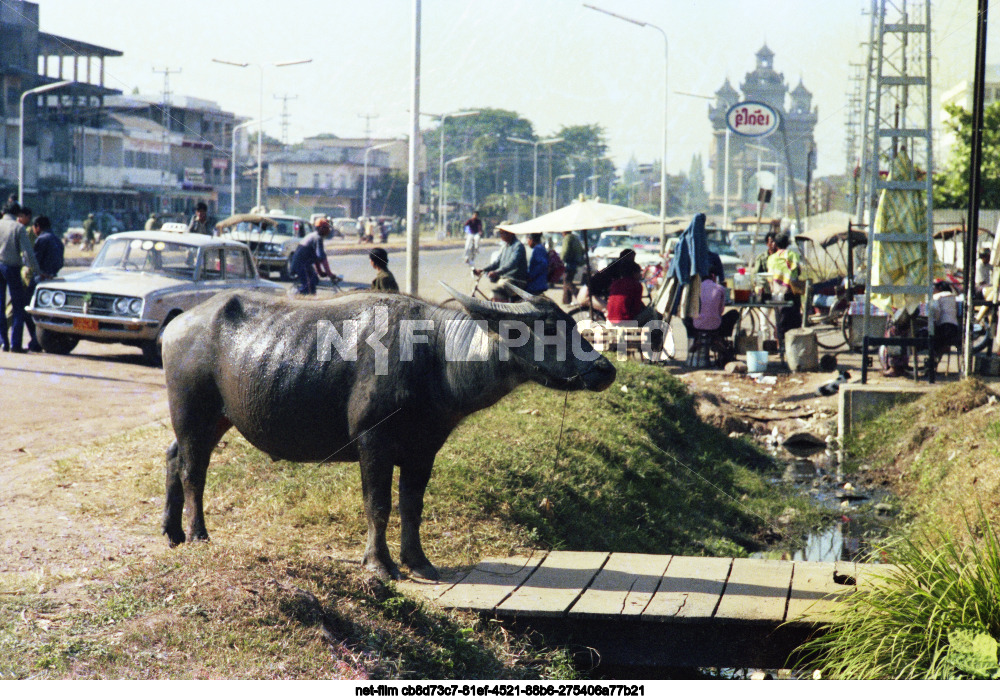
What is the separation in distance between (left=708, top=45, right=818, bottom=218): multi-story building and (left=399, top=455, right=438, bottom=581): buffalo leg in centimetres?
1078

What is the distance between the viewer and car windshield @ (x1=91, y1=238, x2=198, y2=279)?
1427 centimetres

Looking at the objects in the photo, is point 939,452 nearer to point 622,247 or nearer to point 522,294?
point 522,294

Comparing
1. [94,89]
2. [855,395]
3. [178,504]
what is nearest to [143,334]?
[178,504]

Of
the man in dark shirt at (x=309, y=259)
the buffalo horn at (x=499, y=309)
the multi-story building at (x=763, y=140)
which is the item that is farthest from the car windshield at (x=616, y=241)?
the buffalo horn at (x=499, y=309)

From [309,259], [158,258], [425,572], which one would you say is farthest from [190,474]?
[309,259]

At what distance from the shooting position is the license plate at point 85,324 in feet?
43.7

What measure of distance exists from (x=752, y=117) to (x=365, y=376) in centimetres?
1594

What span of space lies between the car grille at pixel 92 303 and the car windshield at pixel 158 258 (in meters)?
0.97

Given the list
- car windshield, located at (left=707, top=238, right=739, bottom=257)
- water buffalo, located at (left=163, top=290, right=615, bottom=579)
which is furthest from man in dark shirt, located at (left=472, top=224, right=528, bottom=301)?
car windshield, located at (left=707, top=238, right=739, bottom=257)

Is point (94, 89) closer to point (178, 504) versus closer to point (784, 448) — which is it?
point (784, 448)

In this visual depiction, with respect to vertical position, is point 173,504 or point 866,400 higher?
point 866,400

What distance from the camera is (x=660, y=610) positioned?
554 cm

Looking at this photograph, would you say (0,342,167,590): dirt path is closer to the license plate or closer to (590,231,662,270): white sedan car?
the license plate

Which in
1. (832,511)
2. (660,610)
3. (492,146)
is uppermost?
(492,146)
